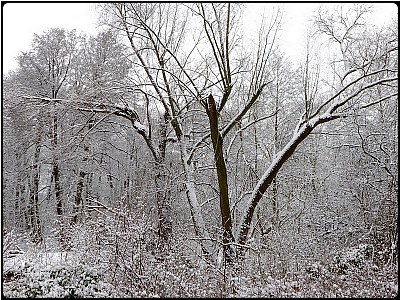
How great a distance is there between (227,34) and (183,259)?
477cm

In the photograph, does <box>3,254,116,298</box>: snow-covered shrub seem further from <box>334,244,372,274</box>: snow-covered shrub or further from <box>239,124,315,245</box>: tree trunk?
<box>334,244,372,274</box>: snow-covered shrub

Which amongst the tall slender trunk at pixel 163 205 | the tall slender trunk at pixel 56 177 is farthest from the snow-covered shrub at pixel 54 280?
the tall slender trunk at pixel 56 177

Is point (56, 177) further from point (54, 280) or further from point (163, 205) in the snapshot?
point (54, 280)

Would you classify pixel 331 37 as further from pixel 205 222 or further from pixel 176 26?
pixel 205 222

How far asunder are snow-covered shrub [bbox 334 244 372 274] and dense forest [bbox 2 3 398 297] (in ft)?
0.17

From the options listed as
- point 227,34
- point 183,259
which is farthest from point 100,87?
point 183,259

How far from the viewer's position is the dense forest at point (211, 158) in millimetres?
6840

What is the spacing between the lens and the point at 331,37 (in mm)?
9234

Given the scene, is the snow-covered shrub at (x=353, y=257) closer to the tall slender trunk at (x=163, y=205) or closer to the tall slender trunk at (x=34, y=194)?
the tall slender trunk at (x=163, y=205)

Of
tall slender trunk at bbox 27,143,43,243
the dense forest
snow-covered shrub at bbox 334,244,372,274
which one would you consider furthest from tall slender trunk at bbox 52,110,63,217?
snow-covered shrub at bbox 334,244,372,274

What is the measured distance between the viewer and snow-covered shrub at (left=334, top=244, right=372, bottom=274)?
7989 mm

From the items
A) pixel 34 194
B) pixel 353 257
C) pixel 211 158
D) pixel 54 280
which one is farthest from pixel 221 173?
pixel 34 194

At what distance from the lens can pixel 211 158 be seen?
448 inches

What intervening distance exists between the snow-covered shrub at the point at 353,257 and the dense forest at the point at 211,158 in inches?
2.0
